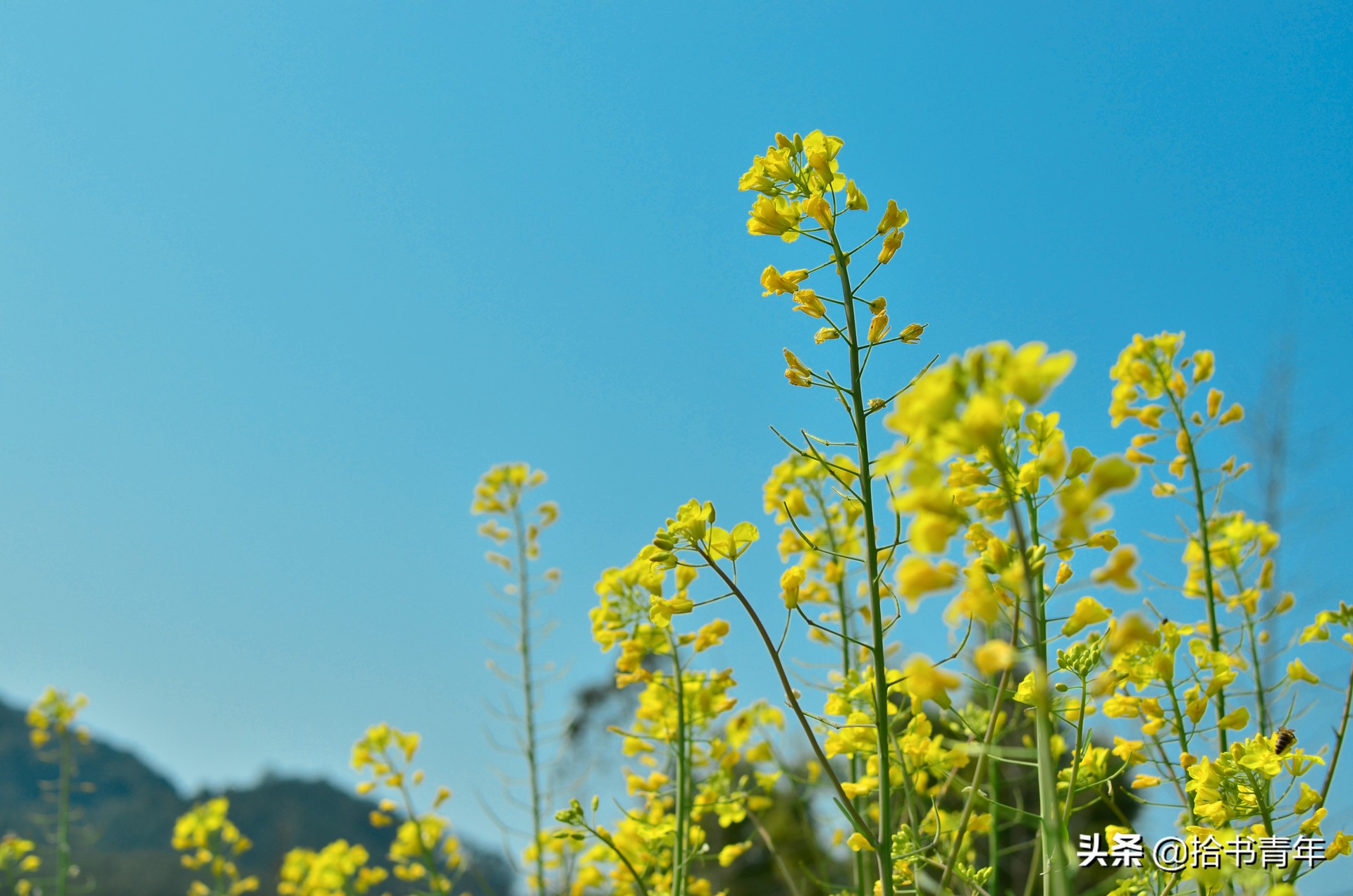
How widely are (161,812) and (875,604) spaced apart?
26649 millimetres

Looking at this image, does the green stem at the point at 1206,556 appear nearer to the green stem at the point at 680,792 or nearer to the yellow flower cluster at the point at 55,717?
the green stem at the point at 680,792

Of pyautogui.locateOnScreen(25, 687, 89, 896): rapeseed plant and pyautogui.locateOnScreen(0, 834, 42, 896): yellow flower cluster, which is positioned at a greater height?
pyautogui.locateOnScreen(25, 687, 89, 896): rapeseed plant

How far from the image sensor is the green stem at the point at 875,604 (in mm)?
1706

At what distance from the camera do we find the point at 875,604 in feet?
5.74

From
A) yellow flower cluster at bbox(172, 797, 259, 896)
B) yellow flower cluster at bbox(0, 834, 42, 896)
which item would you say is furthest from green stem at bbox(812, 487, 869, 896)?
yellow flower cluster at bbox(0, 834, 42, 896)

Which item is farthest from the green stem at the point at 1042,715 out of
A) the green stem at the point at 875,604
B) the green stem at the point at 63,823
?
the green stem at the point at 63,823

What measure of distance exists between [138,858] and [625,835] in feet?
62.3

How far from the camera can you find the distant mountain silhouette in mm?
19797

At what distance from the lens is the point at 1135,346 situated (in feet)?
11.8

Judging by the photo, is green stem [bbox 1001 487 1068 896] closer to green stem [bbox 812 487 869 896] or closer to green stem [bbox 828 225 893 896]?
green stem [bbox 828 225 893 896]

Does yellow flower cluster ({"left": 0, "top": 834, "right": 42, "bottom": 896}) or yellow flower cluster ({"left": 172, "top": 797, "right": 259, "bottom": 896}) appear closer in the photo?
yellow flower cluster ({"left": 172, "top": 797, "right": 259, "bottom": 896})

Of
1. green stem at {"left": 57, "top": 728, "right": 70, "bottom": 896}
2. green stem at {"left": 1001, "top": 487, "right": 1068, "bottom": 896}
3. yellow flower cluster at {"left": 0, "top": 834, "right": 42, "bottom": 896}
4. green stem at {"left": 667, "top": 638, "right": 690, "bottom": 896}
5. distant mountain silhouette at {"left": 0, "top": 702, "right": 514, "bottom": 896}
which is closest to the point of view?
green stem at {"left": 1001, "top": 487, "right": 1068, "bottom": 896}

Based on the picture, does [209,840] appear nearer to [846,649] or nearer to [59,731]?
[59,731]

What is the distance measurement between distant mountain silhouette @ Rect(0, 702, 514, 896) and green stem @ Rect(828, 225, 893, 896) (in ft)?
Answer: 58.9
